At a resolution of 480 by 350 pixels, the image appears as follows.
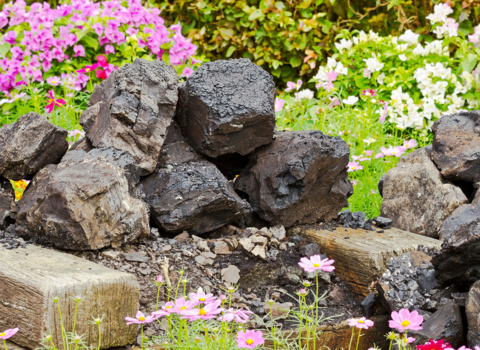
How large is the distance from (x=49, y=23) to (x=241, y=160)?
281 centimetres

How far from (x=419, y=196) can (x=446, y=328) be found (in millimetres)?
1210

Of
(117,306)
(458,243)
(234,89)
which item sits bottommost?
(117,306)

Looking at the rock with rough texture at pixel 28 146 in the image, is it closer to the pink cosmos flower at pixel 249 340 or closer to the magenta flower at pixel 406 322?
the pink cosmos flower at pixel 249 340

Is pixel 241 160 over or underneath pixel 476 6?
underneath

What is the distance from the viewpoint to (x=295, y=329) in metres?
2.08

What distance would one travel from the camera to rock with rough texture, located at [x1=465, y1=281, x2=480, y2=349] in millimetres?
1828

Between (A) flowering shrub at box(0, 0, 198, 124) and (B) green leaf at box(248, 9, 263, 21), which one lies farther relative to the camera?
(B) green leaf at box(248, 9, 263, 21)

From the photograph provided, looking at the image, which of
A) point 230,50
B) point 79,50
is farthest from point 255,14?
point 79,50

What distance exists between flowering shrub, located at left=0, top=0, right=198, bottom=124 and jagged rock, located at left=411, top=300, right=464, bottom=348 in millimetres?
3332

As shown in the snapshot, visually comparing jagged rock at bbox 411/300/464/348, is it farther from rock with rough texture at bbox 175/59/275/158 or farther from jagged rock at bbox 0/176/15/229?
jagged rock at bbox 0/176/15/229

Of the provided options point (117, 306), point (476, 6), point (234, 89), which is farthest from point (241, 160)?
point (476, 6)

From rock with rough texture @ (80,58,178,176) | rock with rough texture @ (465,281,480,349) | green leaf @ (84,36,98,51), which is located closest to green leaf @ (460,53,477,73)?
rock with rough texture @ (80,58,178,176)

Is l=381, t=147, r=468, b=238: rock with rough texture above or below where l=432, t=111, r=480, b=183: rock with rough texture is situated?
below

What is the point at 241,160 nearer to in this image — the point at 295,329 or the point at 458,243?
the point at 295,329
